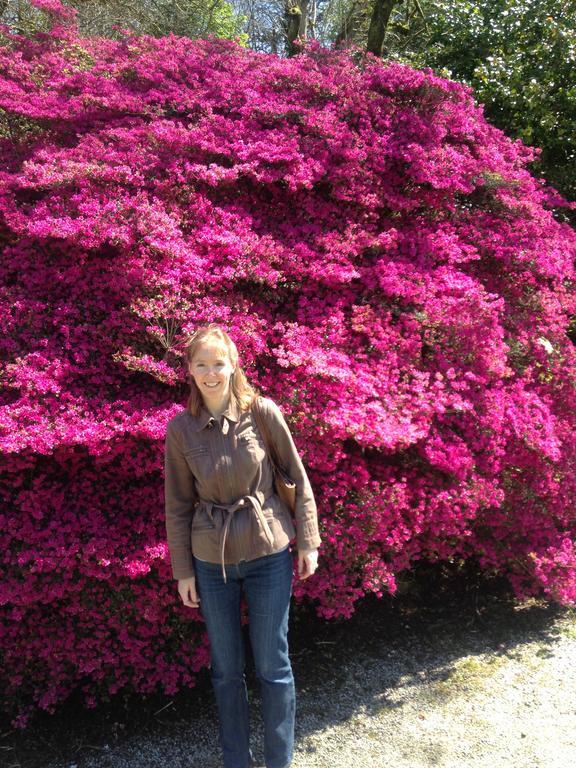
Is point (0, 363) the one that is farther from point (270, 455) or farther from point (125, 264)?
point (270, 455)

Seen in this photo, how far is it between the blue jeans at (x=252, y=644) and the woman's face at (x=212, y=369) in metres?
0.63

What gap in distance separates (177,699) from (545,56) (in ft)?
20.7

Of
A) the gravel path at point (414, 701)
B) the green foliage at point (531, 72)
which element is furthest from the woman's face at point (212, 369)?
the green foliage at point (531, 72)

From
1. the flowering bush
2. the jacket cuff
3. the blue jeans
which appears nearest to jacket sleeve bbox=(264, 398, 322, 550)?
the jacket cuff

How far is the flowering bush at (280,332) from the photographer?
2.98 metres

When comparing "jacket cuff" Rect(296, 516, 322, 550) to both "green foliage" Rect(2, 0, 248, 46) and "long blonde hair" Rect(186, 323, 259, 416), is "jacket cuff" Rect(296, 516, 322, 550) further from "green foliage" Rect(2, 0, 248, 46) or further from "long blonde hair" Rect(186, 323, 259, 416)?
"green foliage" Rect(2, 0, 248, 46)

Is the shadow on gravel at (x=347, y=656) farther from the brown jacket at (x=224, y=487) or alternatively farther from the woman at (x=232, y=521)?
the brown jacket at (x=224, y=487)

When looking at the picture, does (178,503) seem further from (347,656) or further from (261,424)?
(347,656)

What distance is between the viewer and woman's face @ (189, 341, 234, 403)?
2234mm

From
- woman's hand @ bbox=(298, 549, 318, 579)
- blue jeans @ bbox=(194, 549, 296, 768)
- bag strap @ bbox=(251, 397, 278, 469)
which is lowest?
blue jeans @ bbox=(194, 549, 296, 768)

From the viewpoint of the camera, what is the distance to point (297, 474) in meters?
2.43

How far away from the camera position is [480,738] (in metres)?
2.91

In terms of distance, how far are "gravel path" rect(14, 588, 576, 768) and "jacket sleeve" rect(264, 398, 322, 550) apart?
3.64 ft

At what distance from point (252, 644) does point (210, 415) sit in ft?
2.88
